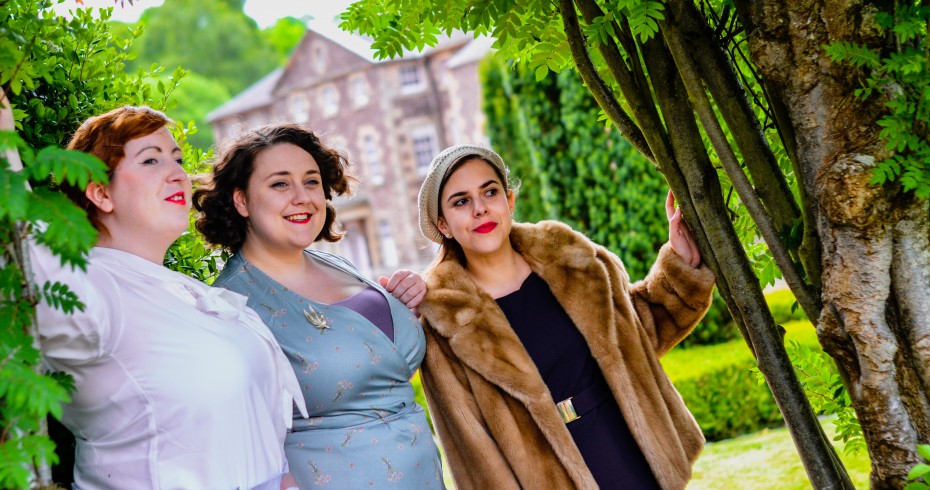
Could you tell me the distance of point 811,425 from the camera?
2.53 m

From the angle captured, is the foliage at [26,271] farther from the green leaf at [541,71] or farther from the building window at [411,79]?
the building window at [411,79]

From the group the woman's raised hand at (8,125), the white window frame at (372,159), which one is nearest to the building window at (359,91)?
the white window frame at (372,159)

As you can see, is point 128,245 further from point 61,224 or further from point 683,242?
point 683,242

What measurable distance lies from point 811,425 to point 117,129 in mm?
2093

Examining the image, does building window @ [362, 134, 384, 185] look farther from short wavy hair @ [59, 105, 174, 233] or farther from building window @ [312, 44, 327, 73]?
short wavy hair @ [59, 105, 174, 233]

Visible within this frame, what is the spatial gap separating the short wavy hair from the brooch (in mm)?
673

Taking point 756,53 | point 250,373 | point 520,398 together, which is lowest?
point 520,398

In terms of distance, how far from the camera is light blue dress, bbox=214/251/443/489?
256cm

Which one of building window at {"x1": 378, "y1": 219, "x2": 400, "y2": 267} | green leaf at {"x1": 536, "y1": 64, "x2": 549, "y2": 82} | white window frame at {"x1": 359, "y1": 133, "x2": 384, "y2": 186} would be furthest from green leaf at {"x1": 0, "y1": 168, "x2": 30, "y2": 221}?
building window at {"x1": 378, "y1": 219, "x2": 400, "y2": 267}

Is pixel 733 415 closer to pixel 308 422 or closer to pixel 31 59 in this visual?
pixel 308 422

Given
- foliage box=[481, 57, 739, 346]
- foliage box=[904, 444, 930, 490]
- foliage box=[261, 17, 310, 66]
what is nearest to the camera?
foliage box=[904, 444, 930, 490]

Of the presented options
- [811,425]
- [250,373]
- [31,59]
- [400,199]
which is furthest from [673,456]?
[400,199]

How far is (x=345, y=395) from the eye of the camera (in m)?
2.58

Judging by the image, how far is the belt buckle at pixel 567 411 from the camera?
2.86 metres
